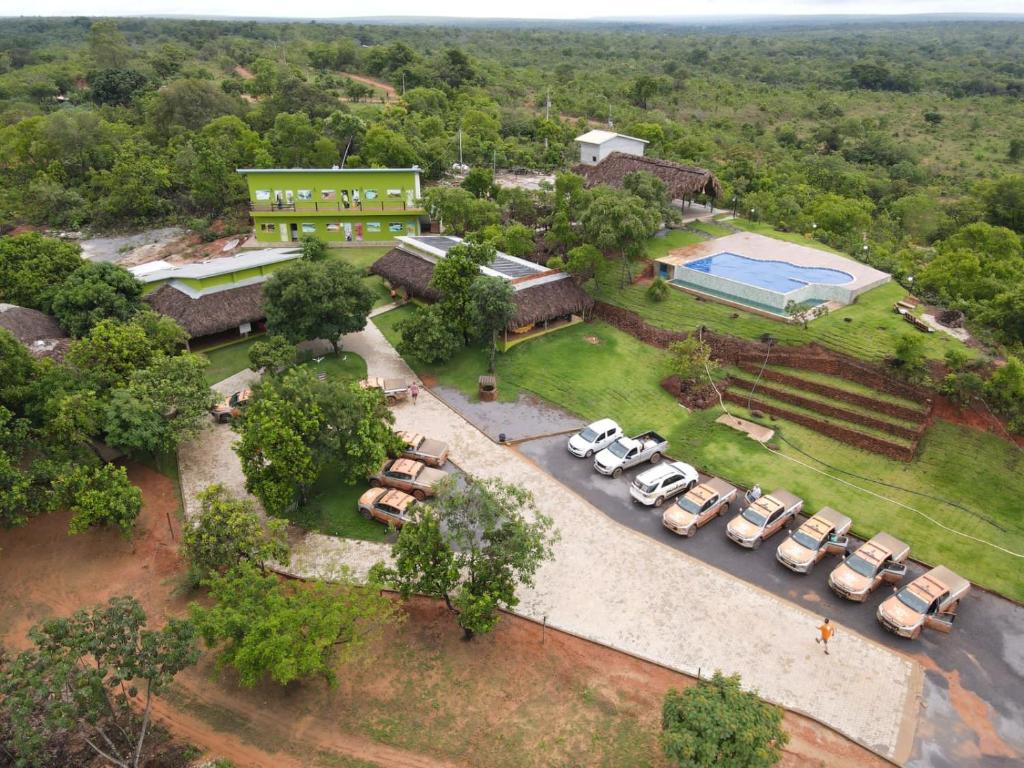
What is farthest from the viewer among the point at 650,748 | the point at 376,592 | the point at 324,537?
the point at 324,537

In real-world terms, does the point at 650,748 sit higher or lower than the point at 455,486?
lower

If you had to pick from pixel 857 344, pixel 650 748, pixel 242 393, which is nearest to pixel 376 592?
pixel 650 748

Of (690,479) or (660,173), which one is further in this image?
(660,173)

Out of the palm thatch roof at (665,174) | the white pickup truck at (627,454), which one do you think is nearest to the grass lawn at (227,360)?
the white pickup truck at (627,454)

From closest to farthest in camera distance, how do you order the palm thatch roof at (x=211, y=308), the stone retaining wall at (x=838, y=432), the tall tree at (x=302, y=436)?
the tall tree at (x=302, y=436), the stone retaining wall at (x=838, y=432), the palm thatch roof at (x=211, y=308)

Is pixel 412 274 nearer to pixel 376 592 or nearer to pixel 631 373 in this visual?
pixel 631 373

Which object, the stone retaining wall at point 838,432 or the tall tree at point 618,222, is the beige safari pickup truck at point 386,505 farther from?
the tall tree at point 618,222
